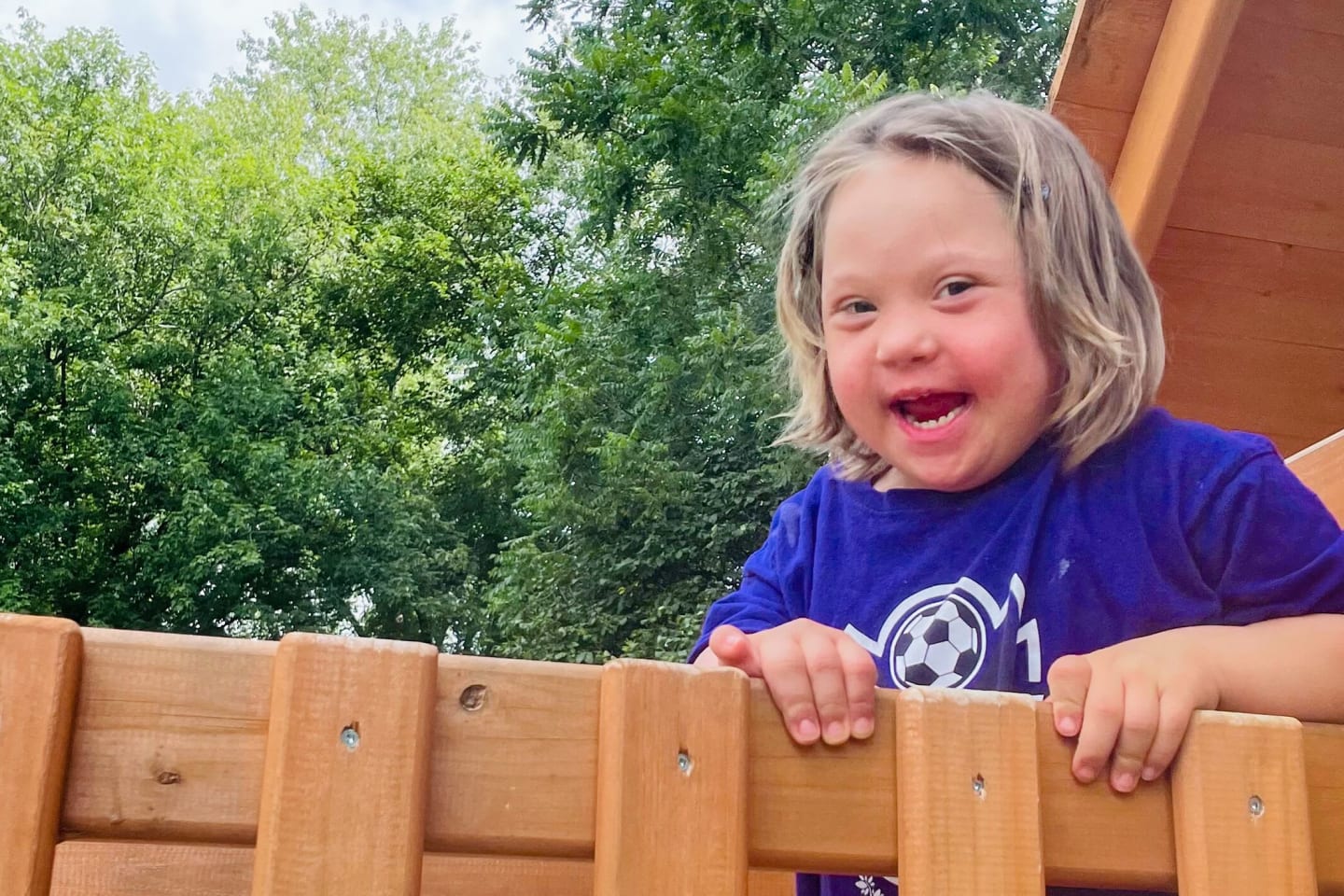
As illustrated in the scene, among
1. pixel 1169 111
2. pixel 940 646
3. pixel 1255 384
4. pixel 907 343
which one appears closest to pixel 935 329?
pixel 907 343

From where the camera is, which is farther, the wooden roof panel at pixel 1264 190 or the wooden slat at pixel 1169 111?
the wooden roof panel at pixel 1264 190

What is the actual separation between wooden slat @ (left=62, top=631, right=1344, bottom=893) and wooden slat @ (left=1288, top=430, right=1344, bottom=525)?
0.99 m

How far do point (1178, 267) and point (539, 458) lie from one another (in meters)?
8.89

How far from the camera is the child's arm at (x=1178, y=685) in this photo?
0.79 meters

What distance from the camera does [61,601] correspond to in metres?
14.0

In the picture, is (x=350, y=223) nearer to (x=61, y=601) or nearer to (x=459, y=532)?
(x=459, y=532)

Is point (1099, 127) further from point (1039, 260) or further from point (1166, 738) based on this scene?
point (1166, 738)

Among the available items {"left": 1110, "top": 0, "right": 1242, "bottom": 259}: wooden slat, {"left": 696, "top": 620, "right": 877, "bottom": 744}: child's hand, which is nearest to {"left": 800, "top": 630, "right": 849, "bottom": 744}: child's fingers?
{"left": 696, "top": 620, "right": 877, "bottom": 744}: child's hand

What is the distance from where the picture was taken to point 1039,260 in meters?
1.19

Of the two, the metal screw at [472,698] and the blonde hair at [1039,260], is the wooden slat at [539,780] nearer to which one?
the metal screw at [472,698]

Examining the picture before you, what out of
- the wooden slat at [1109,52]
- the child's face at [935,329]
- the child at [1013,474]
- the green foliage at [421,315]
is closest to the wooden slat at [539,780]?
the child at [1013,474]

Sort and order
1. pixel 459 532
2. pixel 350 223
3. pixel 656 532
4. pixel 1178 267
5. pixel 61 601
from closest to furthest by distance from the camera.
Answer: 1. pixel 1178 267
2. pixel 656 532
3. pixel 61 601
4. pixel 459 532
5. pixel 350 223

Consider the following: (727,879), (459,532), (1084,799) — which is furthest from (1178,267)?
(459,532)

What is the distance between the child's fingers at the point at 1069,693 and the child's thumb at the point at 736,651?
0.20m
